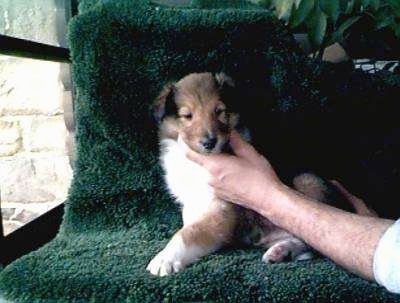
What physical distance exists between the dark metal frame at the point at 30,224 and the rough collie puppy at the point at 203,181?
1.30 ft

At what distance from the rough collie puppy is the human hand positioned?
3 cm

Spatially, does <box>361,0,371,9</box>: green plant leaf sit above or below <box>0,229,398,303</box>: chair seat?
above

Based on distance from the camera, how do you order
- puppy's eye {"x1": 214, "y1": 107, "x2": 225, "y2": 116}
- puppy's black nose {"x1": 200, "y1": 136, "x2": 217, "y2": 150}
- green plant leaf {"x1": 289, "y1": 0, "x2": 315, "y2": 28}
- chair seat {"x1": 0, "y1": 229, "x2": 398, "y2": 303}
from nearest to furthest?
chair seat {"x1": 0, "y1": 229, "x2": 398, "y2": 303} → puppy's black nose {"x1": 200, "y1": 136, "x2": 217, "y2": 150} → puppy's eye {"x1": 214, "y1": 107, "x2": 225, "y2": 116} → green plant leaf {"x1": 289, "y1": 0, "x2": 315, "y2": 28}

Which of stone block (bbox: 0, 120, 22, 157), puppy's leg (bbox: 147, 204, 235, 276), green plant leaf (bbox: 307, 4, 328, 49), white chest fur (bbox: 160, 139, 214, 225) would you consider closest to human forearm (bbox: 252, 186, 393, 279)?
puppy's leg (bbox: 147, 204, 235, 276)

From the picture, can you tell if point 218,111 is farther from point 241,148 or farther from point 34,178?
point 34,178

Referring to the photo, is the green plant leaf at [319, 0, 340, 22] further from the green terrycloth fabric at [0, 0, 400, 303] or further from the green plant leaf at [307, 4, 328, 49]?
the green terrycloth fabric at [0, 0, 400, 303]

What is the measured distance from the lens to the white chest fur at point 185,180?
1.73 metres

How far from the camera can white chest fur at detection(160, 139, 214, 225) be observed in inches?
68.2

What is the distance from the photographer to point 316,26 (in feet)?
6.17

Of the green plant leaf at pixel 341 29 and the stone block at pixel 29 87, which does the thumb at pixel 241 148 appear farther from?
the stone block at pixel 29 87

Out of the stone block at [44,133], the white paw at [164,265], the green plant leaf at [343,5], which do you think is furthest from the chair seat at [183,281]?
the stone block at [44,133]

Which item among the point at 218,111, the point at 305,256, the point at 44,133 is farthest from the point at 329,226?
the point at 44,133

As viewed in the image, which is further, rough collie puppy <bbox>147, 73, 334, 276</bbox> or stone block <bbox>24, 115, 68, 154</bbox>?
stone block <bbox>24, 115, 68, 154</bbox>

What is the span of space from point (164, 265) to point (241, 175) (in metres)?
0.35
